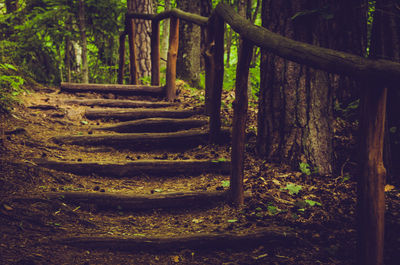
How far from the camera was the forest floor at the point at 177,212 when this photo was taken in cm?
233

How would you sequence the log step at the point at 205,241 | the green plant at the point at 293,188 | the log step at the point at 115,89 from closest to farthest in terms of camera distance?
the log step at the point at 205,241, the green plant at the point at 293,188, the log step at the point at 115,89

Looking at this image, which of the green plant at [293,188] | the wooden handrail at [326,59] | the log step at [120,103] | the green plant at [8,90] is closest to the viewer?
the wooden handrail at [326,59]

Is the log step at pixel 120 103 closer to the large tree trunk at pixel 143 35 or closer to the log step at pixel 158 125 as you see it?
the log step at pixel 158 125

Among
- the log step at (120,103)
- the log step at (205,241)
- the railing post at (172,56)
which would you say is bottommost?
the log step at (205,241)

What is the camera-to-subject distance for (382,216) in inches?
70.3

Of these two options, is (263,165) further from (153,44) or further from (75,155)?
(153,44)

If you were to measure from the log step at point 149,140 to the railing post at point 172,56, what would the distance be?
171 centimetres

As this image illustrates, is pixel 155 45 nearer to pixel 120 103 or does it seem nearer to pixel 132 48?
pixel 132 48

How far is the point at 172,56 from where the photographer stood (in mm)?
5691

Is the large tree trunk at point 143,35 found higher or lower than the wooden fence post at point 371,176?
higher

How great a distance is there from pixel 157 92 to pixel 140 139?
6.44 ft

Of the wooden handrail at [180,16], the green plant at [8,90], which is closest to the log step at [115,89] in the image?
the green plant at [8,90]

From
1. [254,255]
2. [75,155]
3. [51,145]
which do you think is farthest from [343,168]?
[51,145]

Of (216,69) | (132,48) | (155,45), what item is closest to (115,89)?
(155,45)
